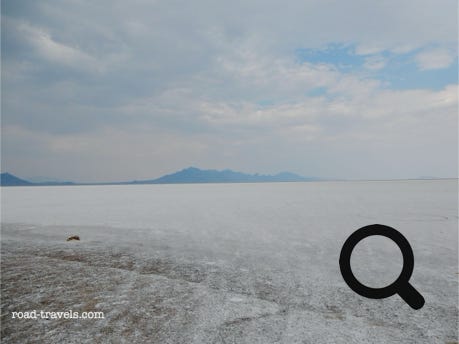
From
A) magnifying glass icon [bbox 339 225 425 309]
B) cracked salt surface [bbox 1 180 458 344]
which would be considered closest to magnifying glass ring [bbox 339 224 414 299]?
magnifying glass icon [bbox 339 225 425 309]

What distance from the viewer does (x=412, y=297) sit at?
1.87 m

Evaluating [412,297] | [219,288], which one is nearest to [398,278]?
[412,297]

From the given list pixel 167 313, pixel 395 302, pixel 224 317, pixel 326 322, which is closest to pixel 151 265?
pixel 167 313

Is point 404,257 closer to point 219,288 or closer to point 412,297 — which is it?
point 412,297

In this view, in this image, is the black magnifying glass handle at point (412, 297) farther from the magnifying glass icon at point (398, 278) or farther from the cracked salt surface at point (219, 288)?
the cracked salt surface at point (219, 288)

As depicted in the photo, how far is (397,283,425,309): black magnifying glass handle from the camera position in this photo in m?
1.85

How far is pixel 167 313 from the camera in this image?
3855mm

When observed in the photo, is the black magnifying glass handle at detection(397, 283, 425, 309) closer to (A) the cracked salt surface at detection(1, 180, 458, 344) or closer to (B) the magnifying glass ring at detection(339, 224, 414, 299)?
(B) the magnifying glass ring at detection(339, 224, 414, 299)

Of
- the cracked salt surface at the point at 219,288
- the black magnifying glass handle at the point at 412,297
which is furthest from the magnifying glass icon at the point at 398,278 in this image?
the cracked salt surface at the point at 219,288

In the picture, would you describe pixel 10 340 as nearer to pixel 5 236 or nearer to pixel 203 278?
pixel 203 278

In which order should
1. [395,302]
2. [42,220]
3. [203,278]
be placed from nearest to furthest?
[395,302] → [203,278] → [42,220]

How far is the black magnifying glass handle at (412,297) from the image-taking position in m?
1.85

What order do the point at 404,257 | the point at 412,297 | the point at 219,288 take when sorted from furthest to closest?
the point at 219,288 < the point at 404,257 < the point at 412,297

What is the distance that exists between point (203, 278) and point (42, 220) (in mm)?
9631
